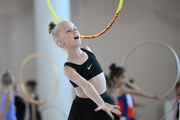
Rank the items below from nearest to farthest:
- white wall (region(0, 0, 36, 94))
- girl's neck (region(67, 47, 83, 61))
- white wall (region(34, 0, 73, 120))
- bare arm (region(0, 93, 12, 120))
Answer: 1. girl's neck (region(67, 47, 83, 61))
2. bare arm (region(0, 93, 12, 120))
3. white wall (region(34, 0, 73, 120))
4. white wall (region(0, 0, 36, 94))

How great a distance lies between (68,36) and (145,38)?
2.55 metres

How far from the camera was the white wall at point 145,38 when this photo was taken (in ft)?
12.9

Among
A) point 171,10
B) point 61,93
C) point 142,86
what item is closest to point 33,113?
point 61,93

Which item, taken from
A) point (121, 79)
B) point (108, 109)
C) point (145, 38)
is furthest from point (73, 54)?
point (145, 38)

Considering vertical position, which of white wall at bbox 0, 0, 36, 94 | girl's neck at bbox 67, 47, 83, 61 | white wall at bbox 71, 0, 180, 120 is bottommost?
girl's neck at bbox 67, 47, 83, 61

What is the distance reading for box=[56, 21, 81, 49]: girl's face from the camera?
1.79 m

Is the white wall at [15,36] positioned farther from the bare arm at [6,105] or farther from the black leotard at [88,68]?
the black leotard at [88,68]

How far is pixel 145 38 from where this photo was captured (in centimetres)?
424

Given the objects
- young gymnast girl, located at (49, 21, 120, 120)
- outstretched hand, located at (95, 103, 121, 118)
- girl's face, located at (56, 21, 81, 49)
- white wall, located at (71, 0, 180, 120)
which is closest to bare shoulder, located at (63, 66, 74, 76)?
young gymnast girl, located at (49, 21, 120, 120)

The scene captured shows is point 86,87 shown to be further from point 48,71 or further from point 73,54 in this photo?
point 48,71

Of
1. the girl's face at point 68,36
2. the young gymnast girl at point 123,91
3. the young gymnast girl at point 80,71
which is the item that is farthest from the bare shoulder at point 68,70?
the young gymnast girl at point 123,91

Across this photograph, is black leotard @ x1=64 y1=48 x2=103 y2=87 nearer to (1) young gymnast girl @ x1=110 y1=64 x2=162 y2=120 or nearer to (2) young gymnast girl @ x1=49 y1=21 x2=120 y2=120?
(2) young gymnast girl @ x1=49 y1=21 x2=120 y2=120

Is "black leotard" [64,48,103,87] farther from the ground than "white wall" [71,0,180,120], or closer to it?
closer to it

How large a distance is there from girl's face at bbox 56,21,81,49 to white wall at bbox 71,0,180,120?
1907mm
